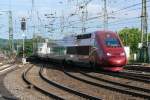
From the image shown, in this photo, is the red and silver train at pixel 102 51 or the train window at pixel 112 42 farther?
the train window at pixel 112 42

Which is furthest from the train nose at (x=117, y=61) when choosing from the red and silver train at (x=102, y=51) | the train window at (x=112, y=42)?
the train window at (x=112, y=42)

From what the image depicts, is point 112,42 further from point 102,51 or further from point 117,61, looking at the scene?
point 117,61

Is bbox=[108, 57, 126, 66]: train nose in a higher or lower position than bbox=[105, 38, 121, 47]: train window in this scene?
lower

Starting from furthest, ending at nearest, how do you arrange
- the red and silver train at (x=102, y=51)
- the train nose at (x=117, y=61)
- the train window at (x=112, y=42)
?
the train window at (x=112, y=42) → the red and silver train at (x=102, y=51) → the train nose at (x=117, y=61)

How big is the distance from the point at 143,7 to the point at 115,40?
2132 centimetres

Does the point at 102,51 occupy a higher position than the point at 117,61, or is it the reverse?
the point at 102,51

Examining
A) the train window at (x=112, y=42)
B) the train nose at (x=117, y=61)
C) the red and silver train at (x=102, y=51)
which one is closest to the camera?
the train nose at (x=117, y=61)

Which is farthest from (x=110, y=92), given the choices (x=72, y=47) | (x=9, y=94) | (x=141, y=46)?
(x=141, y=46)

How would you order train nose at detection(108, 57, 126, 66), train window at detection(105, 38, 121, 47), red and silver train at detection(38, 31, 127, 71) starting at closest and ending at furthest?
train nose at detection(108, 57, 126, 66)
red and silver train at detection(38, 31, 127, 71)
train window at detection(105, 38, 121, 47)

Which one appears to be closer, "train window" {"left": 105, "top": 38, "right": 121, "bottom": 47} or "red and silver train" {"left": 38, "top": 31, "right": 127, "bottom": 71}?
"red and silver train" {"left": 38, "top": 31, "right": 127, "bottom": 71}

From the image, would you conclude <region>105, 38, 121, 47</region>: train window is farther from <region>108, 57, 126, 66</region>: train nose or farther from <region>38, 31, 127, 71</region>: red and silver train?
<region>108, 57, 126, 66</region>: train nose

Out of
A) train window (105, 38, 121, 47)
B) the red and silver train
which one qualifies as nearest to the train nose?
the red and silver train

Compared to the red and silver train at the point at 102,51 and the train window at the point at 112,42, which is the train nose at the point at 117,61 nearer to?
the red and silver train at the point at 102,51

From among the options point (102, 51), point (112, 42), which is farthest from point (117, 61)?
point (112, 42)
